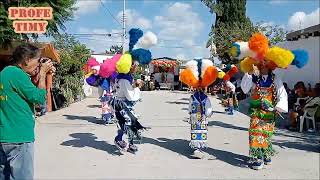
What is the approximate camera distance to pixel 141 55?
841 centimetres

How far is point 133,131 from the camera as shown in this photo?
8.61 meters

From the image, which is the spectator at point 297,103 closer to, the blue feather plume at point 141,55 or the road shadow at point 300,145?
the road shadow at point 300,145

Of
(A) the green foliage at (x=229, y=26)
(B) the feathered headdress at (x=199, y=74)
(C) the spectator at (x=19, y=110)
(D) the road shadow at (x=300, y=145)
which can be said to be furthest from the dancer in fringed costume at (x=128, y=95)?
(A) the green foliage at (x=229, y=26)

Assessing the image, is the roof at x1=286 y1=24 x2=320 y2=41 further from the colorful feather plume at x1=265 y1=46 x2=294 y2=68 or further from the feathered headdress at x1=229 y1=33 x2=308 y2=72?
the colorful feather plume at x1=265 y1=46 x2=294 y2=68

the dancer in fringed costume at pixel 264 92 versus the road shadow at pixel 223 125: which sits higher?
the dancer in fringed costume at pixel 264 92

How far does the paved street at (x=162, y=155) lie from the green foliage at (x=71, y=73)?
751 centimetres

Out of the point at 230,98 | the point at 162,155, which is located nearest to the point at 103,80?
the point at 162,155

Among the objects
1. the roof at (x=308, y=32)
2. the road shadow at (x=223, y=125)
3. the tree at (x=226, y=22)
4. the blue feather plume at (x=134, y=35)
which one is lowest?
the road shadow at (x=223, y=125)

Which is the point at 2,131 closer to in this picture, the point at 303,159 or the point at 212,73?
the point at 212,73

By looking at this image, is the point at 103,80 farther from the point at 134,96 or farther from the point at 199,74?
the point at 199,74

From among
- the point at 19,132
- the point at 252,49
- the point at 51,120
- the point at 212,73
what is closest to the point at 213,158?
the point at 212,73

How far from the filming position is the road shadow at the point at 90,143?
351 inches

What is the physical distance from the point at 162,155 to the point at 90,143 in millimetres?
1904

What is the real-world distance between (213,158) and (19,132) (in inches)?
177
